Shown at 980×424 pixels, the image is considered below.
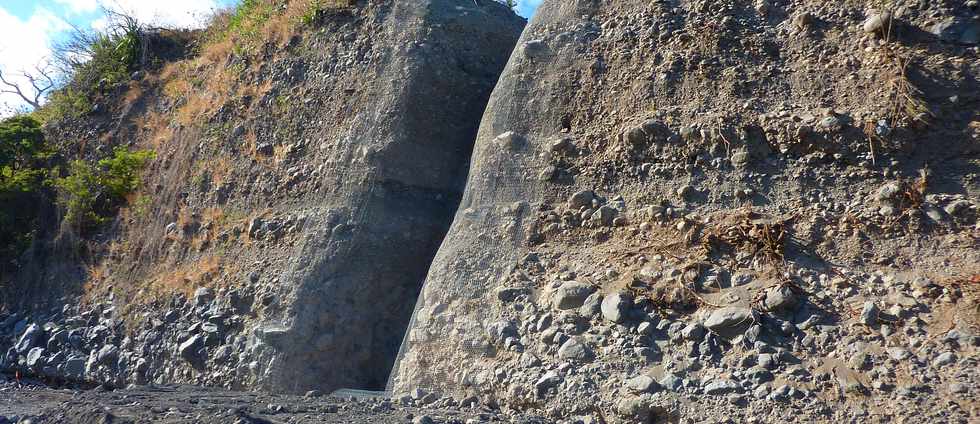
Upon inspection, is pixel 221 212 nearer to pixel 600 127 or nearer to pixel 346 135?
pixel 346 135

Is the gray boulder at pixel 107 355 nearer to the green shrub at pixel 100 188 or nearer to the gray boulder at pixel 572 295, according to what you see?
the green shrub at pixel 100 188

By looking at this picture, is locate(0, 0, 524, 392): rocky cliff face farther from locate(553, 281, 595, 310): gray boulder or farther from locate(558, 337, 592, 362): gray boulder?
locate(558, 337, 592, 362): gray boulder

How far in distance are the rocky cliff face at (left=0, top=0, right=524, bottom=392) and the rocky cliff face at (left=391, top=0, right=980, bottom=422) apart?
4.53 feet

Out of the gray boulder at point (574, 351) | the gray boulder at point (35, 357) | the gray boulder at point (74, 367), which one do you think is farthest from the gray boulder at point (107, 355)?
the gray boulder at point (574, 351)

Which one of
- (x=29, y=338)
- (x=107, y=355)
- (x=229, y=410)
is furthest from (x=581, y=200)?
(x=29, y=338)

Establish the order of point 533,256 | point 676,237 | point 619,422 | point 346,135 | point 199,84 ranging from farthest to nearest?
point 199,84, point 346,135, point 533,256, point 676,237, point 619,422

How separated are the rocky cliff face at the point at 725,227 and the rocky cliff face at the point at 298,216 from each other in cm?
138

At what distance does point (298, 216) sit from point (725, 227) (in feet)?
15.7

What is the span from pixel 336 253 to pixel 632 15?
358 cm

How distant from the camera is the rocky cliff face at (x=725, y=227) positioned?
5059 mm

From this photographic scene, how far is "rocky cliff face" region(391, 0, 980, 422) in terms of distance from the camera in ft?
16.6

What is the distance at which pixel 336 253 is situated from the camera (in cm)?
859

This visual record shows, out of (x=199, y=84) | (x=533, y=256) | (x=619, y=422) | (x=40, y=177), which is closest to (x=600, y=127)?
(x=533, y=256)

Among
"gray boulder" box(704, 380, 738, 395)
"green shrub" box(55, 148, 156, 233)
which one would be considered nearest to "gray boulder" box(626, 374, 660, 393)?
"gray boulder" box(704, 380, 738, 395)
